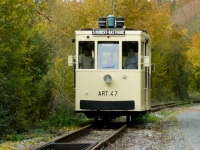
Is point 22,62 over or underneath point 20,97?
over

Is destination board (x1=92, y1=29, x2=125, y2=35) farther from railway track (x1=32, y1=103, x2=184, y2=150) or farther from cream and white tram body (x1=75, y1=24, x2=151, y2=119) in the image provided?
railway track (x1=32, y1=103, x2=184, y2=150)

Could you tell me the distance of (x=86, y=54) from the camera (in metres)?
16.7

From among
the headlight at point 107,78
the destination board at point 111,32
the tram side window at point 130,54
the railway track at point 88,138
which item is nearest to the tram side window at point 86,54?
the destination board at point 111,32

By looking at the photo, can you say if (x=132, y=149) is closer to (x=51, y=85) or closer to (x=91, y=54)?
(x=91, y=54)

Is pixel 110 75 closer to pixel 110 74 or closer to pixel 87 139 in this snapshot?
pixel 110 74

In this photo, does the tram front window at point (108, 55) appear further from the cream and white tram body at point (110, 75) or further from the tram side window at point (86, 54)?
the tram side window at point (86, 54)

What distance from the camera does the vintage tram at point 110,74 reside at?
1641cm

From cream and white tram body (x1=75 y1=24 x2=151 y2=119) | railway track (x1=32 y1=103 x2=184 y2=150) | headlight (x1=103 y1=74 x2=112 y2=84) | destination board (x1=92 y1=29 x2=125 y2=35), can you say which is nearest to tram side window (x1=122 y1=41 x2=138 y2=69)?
cream and white tram body (x1=75 y1=24 x2=151 y2=119)

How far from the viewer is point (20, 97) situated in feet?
52.5

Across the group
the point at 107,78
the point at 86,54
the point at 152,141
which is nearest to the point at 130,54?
the point at 107,78

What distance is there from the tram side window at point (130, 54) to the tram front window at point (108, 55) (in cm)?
21

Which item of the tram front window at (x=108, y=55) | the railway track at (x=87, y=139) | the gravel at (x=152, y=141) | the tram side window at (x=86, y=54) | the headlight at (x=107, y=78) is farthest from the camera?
the tram side window at (x=86, y=54)

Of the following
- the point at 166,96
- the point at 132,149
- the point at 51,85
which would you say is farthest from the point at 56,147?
the point at 166,96

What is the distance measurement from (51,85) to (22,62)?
12.4 feet
